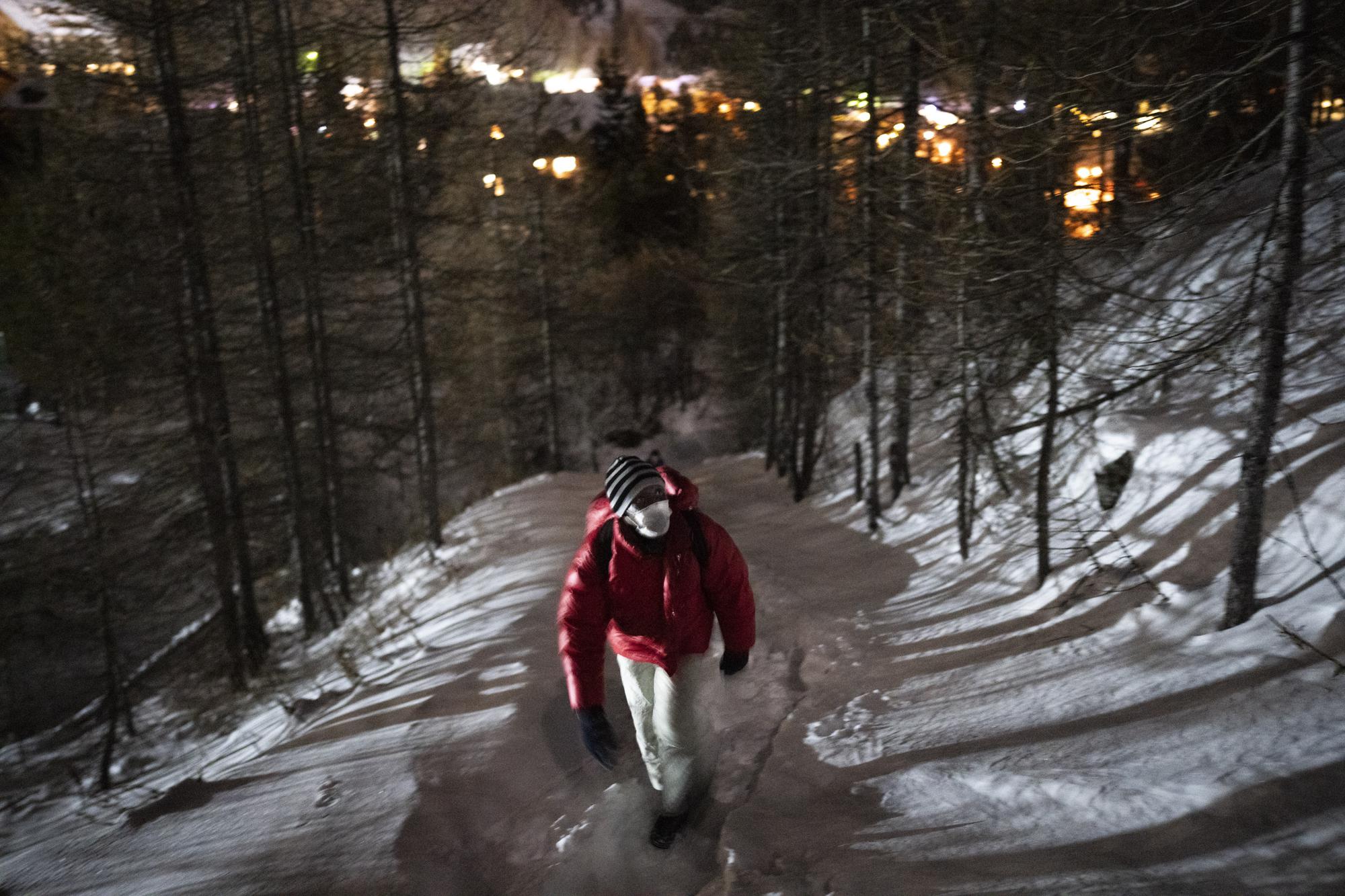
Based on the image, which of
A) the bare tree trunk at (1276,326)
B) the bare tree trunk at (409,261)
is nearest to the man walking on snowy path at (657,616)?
the bare tree trunk at (1276,326)

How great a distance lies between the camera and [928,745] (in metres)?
5.17

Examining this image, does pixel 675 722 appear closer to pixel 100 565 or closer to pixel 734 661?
pixel 734 661

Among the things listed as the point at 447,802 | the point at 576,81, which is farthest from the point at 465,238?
the point at 576,81

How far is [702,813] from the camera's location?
15.4 ft

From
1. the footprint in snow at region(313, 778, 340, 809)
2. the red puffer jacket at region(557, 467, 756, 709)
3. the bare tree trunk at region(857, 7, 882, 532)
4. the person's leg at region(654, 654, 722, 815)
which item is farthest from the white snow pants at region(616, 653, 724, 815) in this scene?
the bare tree trunk at region(857, 7, 882, 532)

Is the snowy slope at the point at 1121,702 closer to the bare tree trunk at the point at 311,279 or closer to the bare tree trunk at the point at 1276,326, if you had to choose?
the bare tree trunk at the point at 1276,326

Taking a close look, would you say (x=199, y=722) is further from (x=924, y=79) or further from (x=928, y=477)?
(x=924, y=79)

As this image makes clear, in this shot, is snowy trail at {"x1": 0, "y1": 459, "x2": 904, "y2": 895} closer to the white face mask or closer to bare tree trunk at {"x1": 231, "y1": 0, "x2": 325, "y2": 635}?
the white face mask

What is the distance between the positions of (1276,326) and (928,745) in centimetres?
321

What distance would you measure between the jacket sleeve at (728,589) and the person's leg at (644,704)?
0.45 m

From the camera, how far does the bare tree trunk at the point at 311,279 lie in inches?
533

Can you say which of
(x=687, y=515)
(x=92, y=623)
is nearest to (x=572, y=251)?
(x=92, y=623)

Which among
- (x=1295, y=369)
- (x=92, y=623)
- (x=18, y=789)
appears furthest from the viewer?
(x=92, y=623)

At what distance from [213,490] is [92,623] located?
11.9m
